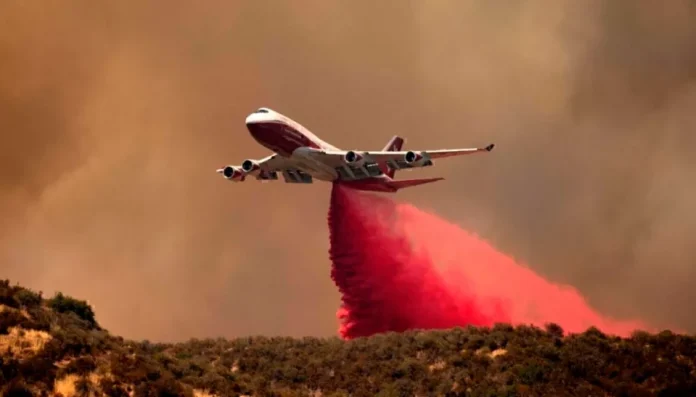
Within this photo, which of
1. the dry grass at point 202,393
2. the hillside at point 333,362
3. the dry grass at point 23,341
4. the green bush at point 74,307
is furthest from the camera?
the green bush at point 74,307

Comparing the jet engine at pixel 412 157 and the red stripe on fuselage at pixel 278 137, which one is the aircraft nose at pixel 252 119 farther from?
the jet engine at pixel 412 157

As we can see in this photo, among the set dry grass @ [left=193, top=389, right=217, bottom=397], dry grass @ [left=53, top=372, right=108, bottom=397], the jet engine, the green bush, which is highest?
the jet engine

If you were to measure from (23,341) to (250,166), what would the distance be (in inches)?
1736

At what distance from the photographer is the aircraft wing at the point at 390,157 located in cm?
6556

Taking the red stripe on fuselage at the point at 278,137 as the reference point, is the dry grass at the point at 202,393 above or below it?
below

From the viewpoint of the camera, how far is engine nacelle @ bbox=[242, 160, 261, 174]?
73.5 m

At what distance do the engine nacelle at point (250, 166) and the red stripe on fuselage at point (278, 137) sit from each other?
5.72 metres

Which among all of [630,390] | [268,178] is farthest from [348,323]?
[630,390]

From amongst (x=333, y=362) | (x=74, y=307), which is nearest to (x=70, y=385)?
(x=74, y=307)

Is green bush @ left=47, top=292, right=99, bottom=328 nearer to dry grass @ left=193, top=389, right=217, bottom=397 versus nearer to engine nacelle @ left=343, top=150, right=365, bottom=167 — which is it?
dry grass @ left=193, top=389, right=217, bottom=397

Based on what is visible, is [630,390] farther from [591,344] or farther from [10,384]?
[10,384]

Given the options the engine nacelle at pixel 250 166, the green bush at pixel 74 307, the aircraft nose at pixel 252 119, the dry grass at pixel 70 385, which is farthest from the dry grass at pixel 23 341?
the engine nacelle at pixel 250 166

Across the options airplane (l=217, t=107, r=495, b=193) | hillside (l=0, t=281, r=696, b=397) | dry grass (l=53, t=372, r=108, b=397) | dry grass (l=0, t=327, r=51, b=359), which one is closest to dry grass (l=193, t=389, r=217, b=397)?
hillside (l=0, t=281, r=696, b=397)

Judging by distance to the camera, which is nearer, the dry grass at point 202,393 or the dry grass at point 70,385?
the dry grass at point 70,385
